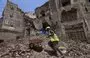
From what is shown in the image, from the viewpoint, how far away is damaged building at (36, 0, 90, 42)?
2027cm

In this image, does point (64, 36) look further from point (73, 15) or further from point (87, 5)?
point (87, 5)

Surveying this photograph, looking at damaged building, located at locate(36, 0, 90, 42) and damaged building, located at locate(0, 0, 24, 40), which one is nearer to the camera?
damaged building, located at locate(36, 0, 90, 42)

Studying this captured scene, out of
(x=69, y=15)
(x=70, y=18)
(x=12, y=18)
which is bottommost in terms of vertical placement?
(x=70, y=18)

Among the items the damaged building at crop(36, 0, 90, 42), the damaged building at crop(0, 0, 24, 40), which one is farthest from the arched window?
the damaged building at crop(0, 0, 24, 40)

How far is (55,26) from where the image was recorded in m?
23.5

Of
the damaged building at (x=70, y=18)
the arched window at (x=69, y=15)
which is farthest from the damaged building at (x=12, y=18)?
the arched window at (x=69, y=15)

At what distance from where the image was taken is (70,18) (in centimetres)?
2300

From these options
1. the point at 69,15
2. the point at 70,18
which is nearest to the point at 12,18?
the point at 69,15

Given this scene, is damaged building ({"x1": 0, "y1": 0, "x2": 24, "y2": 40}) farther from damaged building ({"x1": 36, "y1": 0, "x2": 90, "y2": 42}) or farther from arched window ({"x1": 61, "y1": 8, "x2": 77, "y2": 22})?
arched window ({"x1": 61, "y1": 8, "x2": 77, "y2": 22})

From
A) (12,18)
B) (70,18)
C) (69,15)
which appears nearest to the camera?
(70,18)

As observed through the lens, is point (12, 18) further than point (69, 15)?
Yes

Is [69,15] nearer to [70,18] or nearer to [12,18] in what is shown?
[70,18]

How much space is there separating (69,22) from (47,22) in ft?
17.1

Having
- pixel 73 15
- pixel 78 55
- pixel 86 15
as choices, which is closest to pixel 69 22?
pixel 73 15
